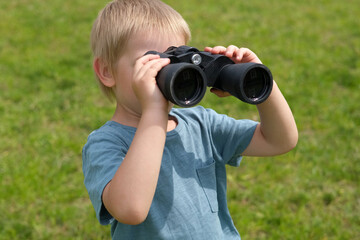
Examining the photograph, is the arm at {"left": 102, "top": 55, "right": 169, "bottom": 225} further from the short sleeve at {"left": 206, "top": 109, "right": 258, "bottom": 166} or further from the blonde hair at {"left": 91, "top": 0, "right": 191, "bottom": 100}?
the short sleeve at {"left": 206, "top": 109, "right": 258, "bottom": 166}

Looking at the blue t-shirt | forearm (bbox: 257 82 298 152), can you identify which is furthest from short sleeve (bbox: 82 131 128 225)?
forearm (bbox: 257 82 298 152)

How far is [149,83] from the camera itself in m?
1.49

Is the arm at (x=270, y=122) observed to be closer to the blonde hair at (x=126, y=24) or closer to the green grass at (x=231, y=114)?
the blonde hair at (x=126, y=24)

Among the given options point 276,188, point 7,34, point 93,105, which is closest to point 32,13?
point 7,34

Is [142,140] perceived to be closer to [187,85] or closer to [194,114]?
[187,85]

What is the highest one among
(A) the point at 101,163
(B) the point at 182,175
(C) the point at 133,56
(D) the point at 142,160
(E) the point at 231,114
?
(C) the point at 133,56

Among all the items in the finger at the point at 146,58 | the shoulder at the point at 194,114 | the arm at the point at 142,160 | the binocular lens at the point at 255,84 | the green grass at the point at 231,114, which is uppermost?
the finger at the point at 146,58

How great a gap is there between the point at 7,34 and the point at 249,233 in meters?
4.99

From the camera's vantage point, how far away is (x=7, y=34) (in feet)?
21.3

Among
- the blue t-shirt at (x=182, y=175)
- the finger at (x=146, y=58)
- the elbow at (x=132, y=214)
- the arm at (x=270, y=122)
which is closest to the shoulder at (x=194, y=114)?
the blue t-shirt at (x=182, y=175)

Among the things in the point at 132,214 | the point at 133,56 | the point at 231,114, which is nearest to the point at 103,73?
the point at 133,56

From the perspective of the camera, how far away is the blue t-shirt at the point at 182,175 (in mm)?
1622

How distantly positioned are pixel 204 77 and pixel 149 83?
190mm

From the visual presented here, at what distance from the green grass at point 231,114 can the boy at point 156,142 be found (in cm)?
141
